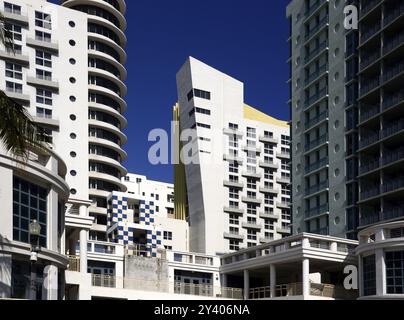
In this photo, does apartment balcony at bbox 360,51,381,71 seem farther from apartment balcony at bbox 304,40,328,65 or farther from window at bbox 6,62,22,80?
window at bbox 6,62,22,80

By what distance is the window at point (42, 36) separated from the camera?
88000 millimetres

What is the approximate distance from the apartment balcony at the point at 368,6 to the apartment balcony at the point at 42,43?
38.1 metres

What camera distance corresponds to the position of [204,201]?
9700 cm

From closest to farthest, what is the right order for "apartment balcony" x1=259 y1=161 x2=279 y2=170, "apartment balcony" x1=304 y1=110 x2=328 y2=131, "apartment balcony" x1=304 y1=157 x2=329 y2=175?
1. "apartment balcony" x1=304 y1=157 x2=329 y2=175
2. "apartment balcony" x1=304 y1=110 x2=328 y2=131
3. "apartment balcony" x1=259 y1=161 x2=279 y2=170

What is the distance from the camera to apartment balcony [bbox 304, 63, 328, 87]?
260ft

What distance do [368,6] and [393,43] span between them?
282 inches

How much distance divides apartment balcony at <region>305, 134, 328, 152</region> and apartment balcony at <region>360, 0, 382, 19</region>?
13720mm

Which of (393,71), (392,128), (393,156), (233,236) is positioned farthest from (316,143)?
(233,236)

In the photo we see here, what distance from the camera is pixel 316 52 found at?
81.5 metres

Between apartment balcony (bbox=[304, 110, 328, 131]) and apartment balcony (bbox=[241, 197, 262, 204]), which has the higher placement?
apartment balcony (bbox=[304, 110, 328, 131])

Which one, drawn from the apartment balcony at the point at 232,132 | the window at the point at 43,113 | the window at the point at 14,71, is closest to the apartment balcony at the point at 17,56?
the window at the point at 14,71

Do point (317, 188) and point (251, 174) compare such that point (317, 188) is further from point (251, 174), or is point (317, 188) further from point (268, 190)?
point (268, 190)

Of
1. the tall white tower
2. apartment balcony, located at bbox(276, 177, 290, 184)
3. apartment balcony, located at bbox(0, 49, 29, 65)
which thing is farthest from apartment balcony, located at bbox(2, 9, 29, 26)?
apartment balcony, located at bbox(276, 177, 290, 184)
